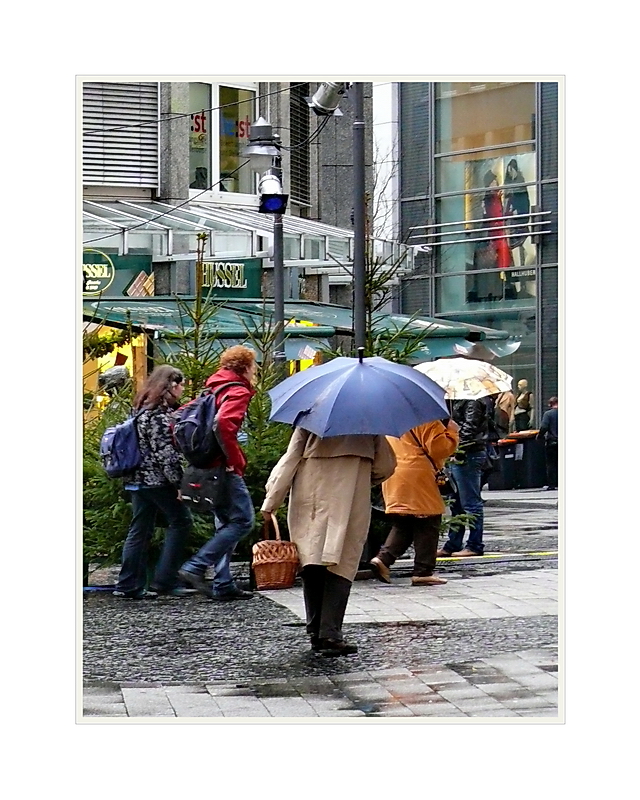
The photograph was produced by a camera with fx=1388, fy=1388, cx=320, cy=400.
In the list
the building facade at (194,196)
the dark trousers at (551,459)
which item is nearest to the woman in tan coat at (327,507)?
the building facade at (194,196)

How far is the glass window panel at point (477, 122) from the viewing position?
2339cm

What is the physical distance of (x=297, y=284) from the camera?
22.5m

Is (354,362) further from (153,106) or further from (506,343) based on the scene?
(506,343)

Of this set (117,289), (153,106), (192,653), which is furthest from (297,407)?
(153,106)

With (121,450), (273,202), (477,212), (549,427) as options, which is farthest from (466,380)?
(477,212)

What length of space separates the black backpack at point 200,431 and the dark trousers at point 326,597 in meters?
1.81

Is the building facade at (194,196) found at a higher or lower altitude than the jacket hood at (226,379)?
higher

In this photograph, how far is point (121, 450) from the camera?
388 inches

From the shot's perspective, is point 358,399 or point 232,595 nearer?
point 358,399

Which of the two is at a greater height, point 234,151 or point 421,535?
point 234,151

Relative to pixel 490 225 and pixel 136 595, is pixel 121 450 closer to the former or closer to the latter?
pixel 136 595

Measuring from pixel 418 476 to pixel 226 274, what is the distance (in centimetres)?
1081

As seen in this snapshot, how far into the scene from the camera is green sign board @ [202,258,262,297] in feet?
68.3

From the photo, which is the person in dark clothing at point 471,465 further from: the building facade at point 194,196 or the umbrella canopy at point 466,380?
the building facade at point 194,196
